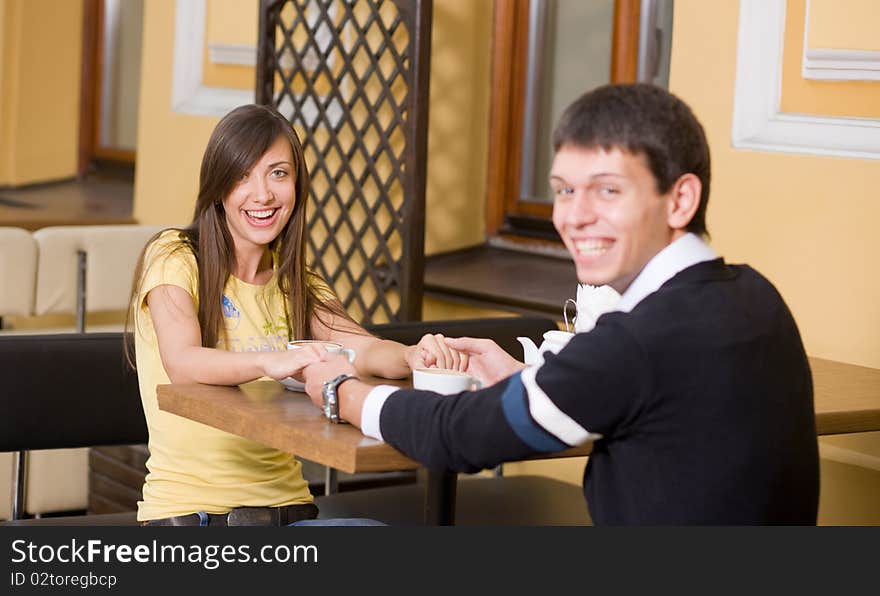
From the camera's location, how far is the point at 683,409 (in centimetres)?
139

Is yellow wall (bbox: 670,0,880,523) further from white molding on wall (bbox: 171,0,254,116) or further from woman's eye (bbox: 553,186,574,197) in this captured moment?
white molding on wall (bbox: 171,0,254,116)

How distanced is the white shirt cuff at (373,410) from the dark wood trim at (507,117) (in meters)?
2.36

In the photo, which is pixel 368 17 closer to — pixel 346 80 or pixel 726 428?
pixel 346 80

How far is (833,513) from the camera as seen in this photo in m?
2.91

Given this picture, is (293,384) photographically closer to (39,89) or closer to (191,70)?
(191,70)

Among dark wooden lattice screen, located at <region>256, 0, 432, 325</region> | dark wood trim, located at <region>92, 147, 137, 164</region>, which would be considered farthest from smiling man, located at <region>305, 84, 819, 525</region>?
dark wood trim, located at <region>92, 147, 137, 164</region>

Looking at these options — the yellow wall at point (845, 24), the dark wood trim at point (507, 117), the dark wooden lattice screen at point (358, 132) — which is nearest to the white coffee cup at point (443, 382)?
the yellow wall at point (845, 24)

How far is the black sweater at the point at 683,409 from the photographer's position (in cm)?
139

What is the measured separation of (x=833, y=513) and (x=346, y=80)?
2.01 m

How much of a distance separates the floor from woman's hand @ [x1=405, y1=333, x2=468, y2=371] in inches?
122

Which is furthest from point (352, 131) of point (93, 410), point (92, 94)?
point (92, 94)

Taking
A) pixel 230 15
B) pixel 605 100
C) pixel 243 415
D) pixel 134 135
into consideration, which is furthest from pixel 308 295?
pixel 134 135

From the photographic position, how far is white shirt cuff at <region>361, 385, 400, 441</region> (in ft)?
5.59

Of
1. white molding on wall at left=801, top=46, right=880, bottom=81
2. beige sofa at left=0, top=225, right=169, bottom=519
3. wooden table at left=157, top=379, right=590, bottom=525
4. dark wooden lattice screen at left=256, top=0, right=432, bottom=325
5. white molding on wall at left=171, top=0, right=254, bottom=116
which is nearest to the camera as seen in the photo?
wooden table at left=157, top=379, right=590, bottom=525
